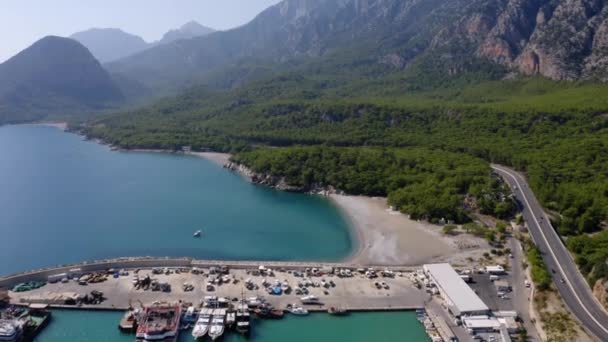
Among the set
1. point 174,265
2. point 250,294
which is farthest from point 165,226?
point 250,294

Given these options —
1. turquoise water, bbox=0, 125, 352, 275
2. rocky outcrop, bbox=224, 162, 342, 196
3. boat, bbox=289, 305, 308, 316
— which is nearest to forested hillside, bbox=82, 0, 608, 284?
rocky outcrop, bbox=224, 162, 342, 196

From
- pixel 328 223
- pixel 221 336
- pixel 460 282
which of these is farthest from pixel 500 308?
pixel 328 223

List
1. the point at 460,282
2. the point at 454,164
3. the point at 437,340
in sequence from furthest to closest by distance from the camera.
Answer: the point at 454,164
the point at 460,282
the point at 437,340

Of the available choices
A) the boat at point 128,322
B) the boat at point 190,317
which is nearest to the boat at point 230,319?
the boat at point 190,317

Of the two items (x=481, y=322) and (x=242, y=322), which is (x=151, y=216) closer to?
(x=242, y=322)

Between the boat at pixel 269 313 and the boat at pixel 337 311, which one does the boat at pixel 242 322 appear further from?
the boat at pixel 337 311

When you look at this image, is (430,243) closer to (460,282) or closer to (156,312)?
(460,282)
